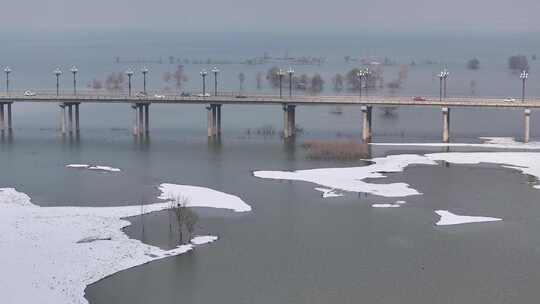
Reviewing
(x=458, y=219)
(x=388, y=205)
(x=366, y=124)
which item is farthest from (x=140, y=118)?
(x=458, y=219)

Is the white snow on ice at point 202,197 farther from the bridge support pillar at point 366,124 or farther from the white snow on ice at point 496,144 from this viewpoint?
the bridge support pillar at point 366,124

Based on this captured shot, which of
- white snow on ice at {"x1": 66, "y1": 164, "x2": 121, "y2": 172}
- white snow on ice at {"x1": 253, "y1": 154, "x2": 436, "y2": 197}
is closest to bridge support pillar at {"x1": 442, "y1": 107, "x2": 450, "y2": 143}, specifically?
white snow on ice at {"x1": 253, "y1": 154, "x2": 436, "y2": 197}

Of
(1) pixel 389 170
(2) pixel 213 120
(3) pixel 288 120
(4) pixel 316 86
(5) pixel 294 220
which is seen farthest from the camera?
(4) pixel 316 86

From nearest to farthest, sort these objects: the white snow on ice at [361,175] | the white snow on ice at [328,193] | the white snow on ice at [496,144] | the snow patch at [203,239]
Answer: the snow patch at [203,239] → the white snow on ice at [328,193] → the white snow on ice at [361,175] → the white snow on ice at [496,144]

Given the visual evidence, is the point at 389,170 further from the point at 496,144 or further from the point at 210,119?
the point at 210,119

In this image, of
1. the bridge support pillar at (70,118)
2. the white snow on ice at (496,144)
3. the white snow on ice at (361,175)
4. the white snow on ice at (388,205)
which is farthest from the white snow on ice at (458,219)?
the bridge support pillar at (70,118)

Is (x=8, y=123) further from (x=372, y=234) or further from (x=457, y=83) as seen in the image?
(x=457, y=83)
